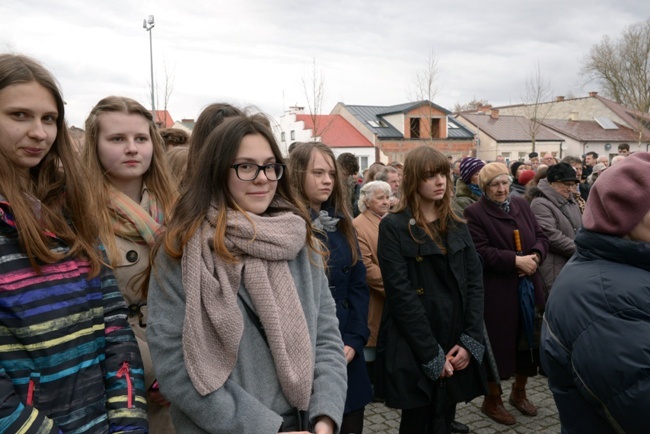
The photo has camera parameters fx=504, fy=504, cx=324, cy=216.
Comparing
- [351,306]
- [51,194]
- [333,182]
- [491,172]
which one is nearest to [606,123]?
[491,172]

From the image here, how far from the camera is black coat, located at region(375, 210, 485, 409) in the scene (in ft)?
11.7

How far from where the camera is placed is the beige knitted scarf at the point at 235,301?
5.98ft

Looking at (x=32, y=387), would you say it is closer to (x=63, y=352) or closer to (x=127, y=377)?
(x=63, y=352)

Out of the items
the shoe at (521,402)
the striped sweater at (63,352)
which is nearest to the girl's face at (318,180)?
the striped sweater at (63,352)

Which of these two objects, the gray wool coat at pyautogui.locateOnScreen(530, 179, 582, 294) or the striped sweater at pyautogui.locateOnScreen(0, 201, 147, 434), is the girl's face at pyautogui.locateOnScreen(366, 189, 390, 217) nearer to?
the gray wool coat at pyautogui.locateOnScreen(530, 179, 582, 294)

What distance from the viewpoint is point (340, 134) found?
38562 mm

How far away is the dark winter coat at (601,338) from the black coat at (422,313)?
4.15 ft

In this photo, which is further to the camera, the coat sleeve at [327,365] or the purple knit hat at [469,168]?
the purple knit hat at [469,168]

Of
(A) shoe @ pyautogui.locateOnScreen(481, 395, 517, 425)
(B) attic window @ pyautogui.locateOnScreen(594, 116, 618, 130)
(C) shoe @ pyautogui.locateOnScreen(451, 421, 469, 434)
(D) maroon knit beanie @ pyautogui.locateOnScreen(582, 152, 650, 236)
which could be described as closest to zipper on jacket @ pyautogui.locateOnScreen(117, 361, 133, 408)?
(D) maroon knit beanie @ pyautogui.locateOnScreen(582, 152, 650, 236)

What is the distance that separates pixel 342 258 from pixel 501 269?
73.4 inches

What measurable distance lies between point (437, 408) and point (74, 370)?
2.65m

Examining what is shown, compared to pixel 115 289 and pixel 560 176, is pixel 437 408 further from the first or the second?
pixel 560 176

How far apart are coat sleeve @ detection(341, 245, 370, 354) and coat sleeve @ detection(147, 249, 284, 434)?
4.66 ft

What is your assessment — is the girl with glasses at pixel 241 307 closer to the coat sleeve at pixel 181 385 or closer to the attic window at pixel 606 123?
the coat sleeve at pixel 181 385
